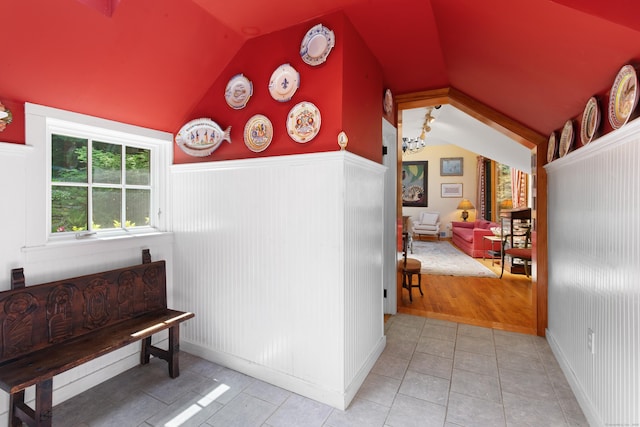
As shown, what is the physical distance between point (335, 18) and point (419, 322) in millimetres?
2898

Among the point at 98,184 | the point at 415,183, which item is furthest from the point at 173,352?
the point at 415,183

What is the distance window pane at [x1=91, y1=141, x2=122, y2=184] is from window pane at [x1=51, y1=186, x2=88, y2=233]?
152 millimetres

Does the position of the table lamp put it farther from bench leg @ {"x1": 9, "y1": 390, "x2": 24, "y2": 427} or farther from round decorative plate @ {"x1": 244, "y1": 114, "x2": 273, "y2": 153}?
bench leg @ {"x1": 9, "y1": 390, "x2": 24, "y2": 427}

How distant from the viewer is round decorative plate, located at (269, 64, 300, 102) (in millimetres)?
2039

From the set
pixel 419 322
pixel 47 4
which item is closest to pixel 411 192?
pixel 419 322

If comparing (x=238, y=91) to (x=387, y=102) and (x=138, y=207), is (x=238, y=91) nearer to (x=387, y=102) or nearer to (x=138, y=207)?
(x=138, y=207)

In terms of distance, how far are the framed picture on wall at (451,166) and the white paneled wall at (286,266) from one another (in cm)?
818

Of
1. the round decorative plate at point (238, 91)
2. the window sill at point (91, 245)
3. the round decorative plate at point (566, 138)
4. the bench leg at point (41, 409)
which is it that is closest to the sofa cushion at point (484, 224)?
the round decorative plate at point (566, 138)

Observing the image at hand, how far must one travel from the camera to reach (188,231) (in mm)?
2541

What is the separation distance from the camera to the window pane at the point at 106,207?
88.1 inches

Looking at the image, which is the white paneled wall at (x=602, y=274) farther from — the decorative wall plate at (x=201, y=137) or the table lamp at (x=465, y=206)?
the table lamp at (x=465, y=206)

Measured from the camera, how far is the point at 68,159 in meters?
2.08

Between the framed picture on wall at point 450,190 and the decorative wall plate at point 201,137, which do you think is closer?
the decorative wall plate at point 201,137

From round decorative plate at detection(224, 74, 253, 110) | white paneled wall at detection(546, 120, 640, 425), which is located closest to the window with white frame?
round decorative plate at detection(224, 74, 253, 110)
